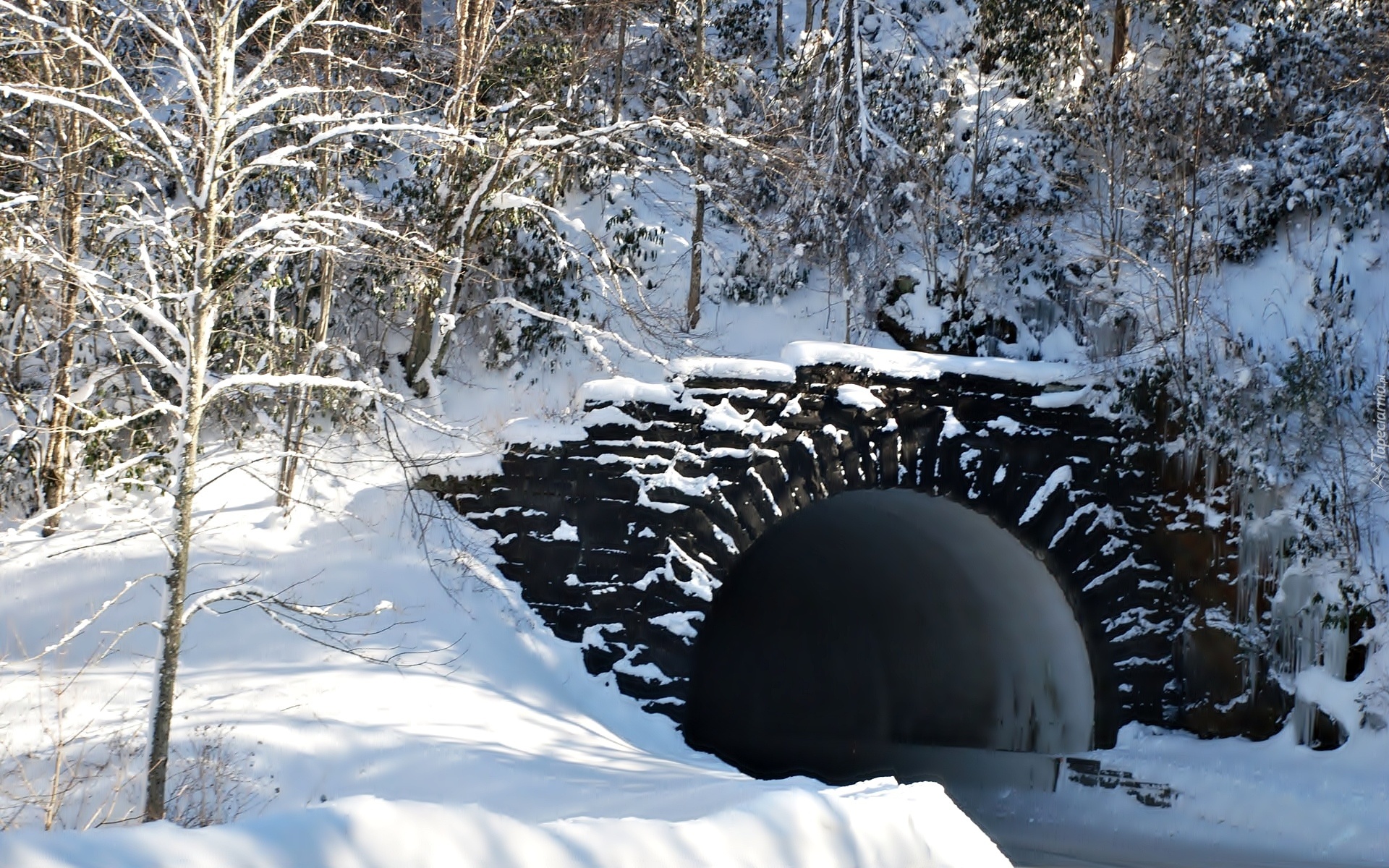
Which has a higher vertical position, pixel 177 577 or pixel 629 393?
pixel 629 393

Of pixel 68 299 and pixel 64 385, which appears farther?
pixel 64 385

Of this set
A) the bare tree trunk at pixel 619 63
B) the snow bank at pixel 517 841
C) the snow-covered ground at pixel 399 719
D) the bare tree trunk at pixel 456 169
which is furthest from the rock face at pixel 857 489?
the bare tree trunk at pixel 619 63

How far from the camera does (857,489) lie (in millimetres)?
9633

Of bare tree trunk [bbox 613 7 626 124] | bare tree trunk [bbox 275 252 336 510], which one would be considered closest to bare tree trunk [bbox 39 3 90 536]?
bare tree trunk [bbox 275 252 336 510]

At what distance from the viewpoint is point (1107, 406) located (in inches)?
405

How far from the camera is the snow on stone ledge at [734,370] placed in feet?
30.5

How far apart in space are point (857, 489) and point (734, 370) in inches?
58.6

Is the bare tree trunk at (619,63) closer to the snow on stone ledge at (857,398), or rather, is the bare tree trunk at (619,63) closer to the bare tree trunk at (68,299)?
the bare tree trunk at (68,299)

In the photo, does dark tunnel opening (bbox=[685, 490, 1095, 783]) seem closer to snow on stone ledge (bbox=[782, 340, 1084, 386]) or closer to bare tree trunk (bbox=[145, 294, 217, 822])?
snow on stone ledge (bbox=[782, 340, 1084, 386])

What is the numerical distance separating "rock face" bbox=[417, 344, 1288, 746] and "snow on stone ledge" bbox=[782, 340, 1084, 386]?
0.02 metres

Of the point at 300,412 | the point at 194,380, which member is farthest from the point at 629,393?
the point at 194,380

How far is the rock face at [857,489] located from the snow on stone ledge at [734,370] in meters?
0.02

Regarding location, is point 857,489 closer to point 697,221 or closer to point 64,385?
point 697,221

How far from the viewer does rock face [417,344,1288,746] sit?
912cm
